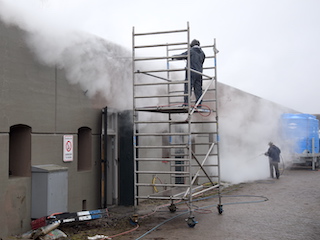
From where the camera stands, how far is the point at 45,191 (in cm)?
720

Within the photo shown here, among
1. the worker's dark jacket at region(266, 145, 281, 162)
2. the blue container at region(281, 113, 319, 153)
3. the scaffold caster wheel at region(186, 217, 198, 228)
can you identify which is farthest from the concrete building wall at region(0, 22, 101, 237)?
the blue container at region(281, 113, 319, 153)

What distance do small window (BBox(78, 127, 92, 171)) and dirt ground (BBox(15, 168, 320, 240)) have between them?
1.39m

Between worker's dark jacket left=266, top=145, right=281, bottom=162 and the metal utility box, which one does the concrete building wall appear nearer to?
the metal utility box

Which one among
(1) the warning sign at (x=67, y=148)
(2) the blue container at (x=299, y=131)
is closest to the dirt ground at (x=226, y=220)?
(1) the warning sign at (x=67, y=148)

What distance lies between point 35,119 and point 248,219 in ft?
16.7

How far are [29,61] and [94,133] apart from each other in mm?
2601

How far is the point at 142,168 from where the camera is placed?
36.8 feet

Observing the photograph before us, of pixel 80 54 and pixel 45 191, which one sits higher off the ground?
pixel 80 54

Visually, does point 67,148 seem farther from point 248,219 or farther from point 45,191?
point 248,219

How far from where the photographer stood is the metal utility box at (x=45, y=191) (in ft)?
23.5

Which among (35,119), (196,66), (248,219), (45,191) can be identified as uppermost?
(196,66)

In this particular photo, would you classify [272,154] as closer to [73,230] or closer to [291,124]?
[291,124]

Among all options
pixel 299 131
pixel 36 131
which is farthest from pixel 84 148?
pixel 299 131

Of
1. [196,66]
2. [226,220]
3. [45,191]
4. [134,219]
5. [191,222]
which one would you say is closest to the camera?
[45,191]
